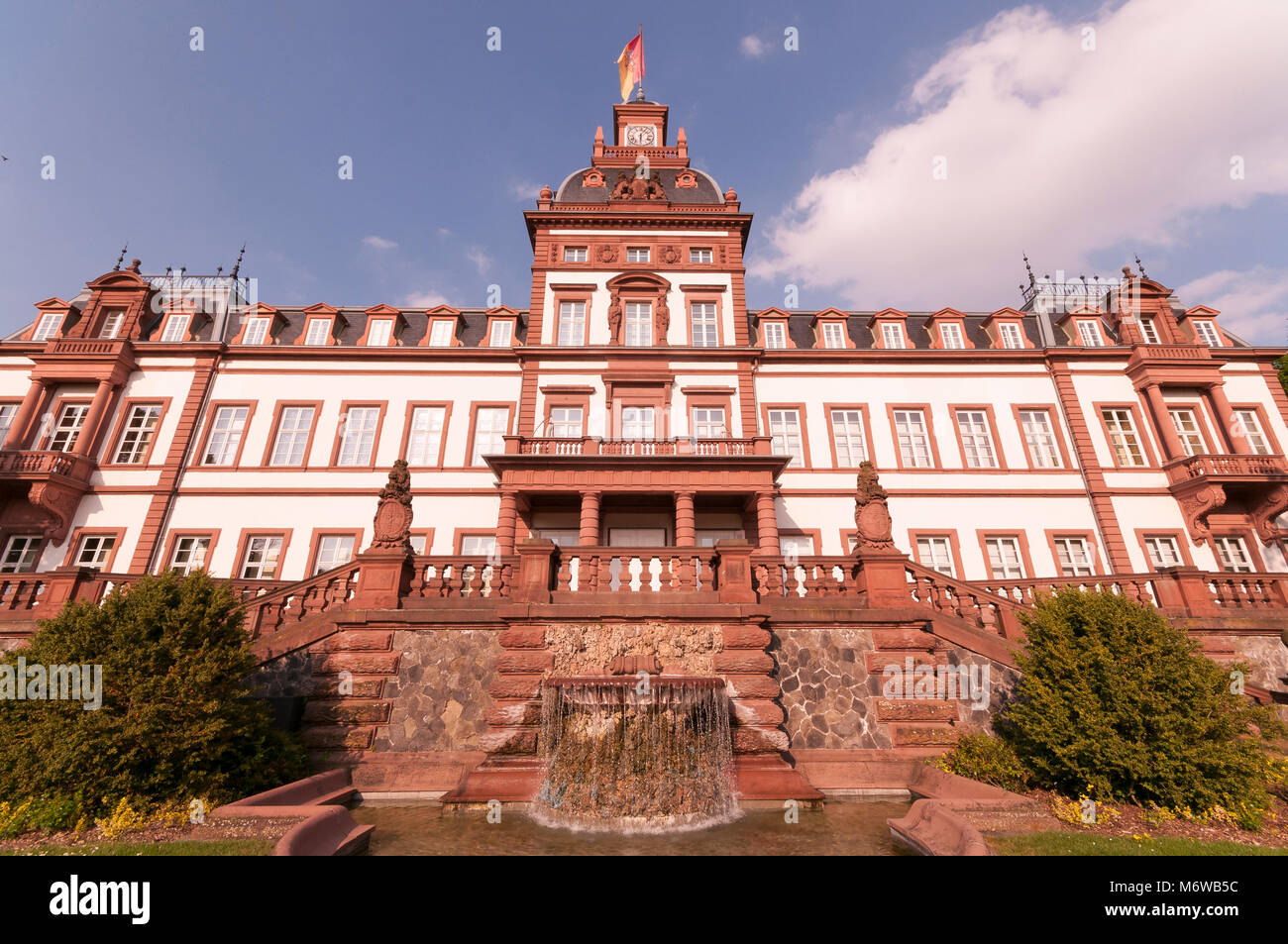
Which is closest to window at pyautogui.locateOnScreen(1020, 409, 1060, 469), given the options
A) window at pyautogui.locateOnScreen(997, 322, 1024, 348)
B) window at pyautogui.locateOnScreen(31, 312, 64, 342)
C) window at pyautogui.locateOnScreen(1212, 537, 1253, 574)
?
window at pyautogui.locateOnScreen(997, 322, 1024, 348)

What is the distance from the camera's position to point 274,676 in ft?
33.9

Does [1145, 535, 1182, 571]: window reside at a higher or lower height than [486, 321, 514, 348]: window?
lower

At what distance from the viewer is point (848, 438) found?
23.3 meters

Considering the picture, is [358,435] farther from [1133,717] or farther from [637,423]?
[1133,717]

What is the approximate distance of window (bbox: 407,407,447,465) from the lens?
22531mm

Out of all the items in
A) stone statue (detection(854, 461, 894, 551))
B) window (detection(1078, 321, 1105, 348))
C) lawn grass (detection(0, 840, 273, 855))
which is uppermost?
window (detection(1078, 321, 1105, 348))

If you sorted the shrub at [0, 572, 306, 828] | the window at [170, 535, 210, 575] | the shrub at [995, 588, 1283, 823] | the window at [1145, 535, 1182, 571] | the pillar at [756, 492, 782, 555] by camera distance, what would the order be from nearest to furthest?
1. the shrub at [0, 572, 306, 828]
2. the shrub at [995, 588, 1283, 823]
3. the pillar at [756, 492, 782, 555]
4. the window at [170, 535, 210, 575]
5. the window at [1145, 535, 1182, 571]

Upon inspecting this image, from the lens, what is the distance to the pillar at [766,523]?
61.9ft

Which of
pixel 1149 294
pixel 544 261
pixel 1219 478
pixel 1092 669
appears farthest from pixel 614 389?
pixel 1149 294

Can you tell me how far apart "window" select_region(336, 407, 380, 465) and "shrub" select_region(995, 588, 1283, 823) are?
22.5 meters

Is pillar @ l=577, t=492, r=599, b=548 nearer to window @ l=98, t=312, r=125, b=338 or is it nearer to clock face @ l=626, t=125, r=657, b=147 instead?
window @ l=98, t=312, r=125, b=338

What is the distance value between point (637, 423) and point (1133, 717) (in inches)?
672

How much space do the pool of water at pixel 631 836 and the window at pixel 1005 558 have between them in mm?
16050

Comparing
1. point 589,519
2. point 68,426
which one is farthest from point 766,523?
point 68,426
